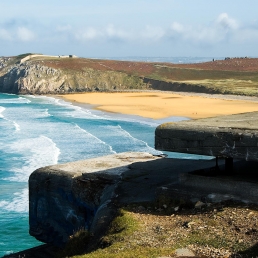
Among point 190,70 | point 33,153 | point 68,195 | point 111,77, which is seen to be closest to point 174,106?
point 33,153

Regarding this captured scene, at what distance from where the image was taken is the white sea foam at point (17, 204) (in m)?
19.9

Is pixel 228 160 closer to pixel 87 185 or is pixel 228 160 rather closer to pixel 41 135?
pixel 87 185

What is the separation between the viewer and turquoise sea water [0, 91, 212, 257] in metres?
19.0

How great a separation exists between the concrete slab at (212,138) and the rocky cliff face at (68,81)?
287 feet

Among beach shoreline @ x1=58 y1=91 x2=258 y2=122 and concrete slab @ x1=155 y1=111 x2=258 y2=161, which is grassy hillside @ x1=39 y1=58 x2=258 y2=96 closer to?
beach shoreline @ x1=58 y1=91 x2=258 y2=122

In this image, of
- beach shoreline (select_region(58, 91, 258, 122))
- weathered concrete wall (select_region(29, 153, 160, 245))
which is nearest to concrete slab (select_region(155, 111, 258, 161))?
weathered concrete wall (select_region(29, 153, 160, 245))

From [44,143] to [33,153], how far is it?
12.1ft

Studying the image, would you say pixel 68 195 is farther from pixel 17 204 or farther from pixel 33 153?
pixel 33 153

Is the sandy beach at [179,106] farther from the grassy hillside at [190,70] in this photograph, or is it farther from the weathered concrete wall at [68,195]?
the weathered concrete wall at [68,195]

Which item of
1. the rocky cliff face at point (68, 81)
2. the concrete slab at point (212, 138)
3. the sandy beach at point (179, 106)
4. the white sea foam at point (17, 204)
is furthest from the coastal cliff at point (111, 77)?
the concrete slab at point (212, 138)

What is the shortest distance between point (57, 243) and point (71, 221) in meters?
1.00

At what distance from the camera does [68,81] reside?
10219cm

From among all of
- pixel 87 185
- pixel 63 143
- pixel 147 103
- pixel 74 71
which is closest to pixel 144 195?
pixel 87 185

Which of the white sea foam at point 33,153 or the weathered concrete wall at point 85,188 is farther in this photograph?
the white sea foam at point 33,153
